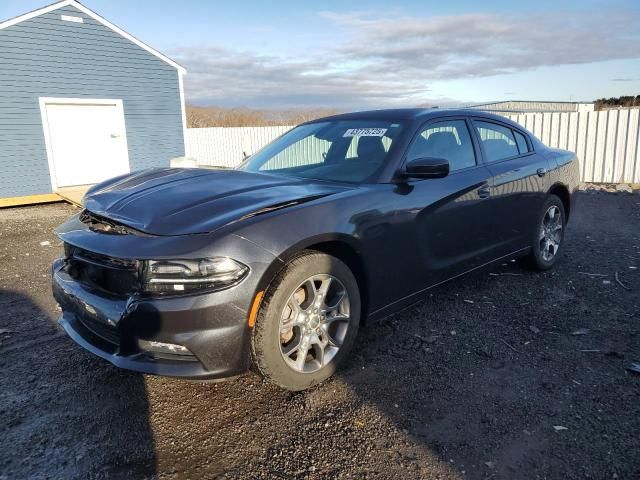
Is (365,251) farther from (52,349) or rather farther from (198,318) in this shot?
(52,349)

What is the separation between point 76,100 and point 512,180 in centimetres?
1206

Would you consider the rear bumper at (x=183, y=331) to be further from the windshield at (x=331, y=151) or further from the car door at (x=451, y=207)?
the car door at (x=451, y=207)

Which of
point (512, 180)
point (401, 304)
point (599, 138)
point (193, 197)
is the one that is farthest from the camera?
point (599, 138)

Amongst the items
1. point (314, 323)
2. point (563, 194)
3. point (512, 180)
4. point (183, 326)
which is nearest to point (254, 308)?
point (183, 326)

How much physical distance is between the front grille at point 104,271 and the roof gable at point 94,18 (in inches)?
451

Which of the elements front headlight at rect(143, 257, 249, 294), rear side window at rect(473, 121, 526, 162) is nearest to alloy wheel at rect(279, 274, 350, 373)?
front headlight at rect(143, 257, 249, 294)

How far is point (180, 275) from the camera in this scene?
2389mm

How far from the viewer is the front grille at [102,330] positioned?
8.34ft

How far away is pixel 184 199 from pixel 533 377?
7.99 feet

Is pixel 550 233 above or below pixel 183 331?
below

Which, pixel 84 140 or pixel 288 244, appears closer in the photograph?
pixel 288 244

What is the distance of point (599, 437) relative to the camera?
245 cm

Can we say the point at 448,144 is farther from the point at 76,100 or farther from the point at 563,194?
the point at 76,100

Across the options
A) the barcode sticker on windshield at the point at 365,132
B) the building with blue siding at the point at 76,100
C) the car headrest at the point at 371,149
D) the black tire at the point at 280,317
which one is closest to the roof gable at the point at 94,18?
the building with blue siding at the point at 76,100
